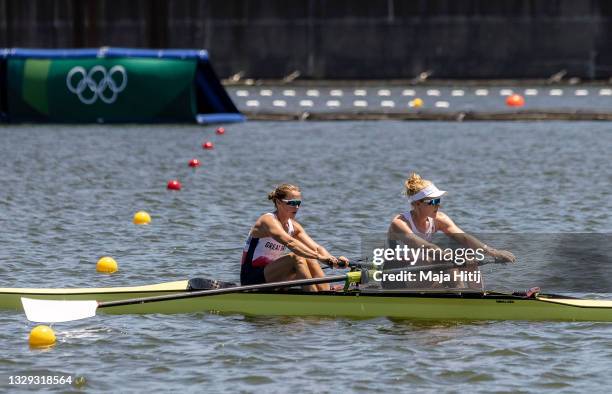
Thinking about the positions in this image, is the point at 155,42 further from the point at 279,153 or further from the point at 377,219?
the point at 377,219

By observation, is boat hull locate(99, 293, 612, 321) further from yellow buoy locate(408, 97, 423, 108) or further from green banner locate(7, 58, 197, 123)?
yellow buoy locate(408, 97, 423, 108)

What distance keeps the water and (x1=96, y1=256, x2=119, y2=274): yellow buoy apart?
8.5 inches

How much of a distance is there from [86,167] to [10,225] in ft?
29.2

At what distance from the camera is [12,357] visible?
549 inches

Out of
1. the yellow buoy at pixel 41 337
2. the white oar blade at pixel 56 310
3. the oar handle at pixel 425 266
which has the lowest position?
the yellow buoy at pixel 41 337

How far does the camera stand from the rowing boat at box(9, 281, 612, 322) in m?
15.3

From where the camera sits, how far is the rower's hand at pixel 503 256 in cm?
1516

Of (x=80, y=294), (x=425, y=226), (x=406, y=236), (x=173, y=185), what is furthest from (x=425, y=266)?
(x=173, y=185)

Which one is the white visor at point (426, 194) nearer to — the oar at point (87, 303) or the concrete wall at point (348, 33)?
the oar at point (87, 303)

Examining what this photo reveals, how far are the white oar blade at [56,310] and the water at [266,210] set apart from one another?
0.51 feet

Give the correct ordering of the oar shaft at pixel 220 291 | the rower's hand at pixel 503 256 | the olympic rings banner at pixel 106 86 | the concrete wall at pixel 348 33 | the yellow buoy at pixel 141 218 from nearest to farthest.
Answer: the rower's hand at pixel 503 256 < the oar shaft at pixel 220 291 < the yellow buoy at pixel 141 218 < the olympic rings banner at pixel 106 86 < the concrete wall at pixel 348 33

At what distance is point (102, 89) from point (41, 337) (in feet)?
92.1

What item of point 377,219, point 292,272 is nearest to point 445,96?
point 377,219

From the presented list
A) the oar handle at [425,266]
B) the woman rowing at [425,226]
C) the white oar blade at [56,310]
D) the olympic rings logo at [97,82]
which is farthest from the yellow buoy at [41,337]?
the olympic rings logo at [97,82]
